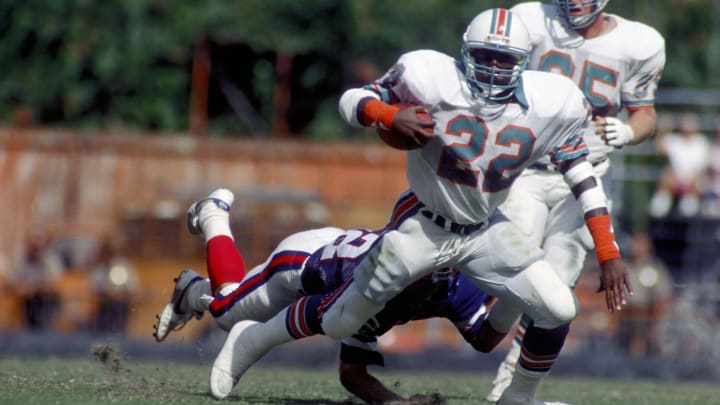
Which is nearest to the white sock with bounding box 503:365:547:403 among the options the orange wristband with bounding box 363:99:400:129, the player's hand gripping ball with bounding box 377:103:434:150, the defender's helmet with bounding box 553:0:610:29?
the player's hand gripping ball with bounding box 377:103:434:150

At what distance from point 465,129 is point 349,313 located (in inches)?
38.4

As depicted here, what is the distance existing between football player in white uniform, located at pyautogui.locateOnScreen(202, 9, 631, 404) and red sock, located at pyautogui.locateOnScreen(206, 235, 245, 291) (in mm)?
921

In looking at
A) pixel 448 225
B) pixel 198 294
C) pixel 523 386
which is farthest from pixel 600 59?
pixel 198 294

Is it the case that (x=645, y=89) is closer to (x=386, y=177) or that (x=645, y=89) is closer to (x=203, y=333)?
(x=203, y=333)

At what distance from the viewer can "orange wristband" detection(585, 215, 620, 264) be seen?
221 inches

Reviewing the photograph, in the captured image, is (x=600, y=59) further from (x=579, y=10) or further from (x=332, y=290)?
(x=332, y=290)

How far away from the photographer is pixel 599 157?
7137mm

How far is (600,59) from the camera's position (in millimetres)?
7129

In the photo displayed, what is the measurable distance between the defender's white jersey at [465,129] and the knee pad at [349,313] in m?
0.51

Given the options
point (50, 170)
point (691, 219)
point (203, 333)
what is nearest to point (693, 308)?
point (691, 219)

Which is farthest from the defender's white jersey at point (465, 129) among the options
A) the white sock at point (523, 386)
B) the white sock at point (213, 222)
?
the white sock at point (213, 222)

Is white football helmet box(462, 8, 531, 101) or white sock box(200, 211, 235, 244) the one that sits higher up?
white football helmet box(462, 8, 531, 101)

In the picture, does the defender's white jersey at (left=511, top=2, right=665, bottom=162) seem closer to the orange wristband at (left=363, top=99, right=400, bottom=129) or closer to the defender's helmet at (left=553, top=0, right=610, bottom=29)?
the defender's helmet at (left=553, top=0, right=610, bottom=29)

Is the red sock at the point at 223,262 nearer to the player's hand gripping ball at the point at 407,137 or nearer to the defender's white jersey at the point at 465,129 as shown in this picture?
the defender's white jersey at the point at 465,129
